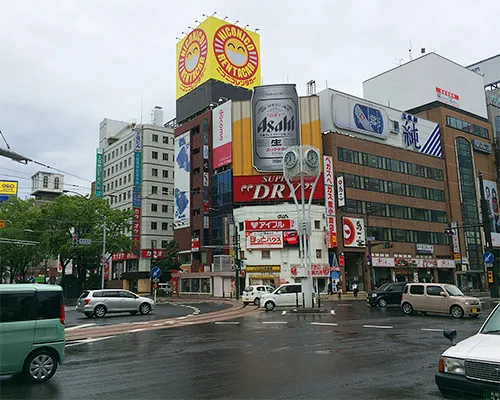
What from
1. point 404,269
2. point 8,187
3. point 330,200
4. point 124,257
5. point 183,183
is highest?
point 183,183

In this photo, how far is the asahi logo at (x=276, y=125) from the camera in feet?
186

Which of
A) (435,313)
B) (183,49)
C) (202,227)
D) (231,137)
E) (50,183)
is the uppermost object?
(183,49)

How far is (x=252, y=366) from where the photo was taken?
985 cm

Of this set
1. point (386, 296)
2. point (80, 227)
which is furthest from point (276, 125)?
point (386, 296)

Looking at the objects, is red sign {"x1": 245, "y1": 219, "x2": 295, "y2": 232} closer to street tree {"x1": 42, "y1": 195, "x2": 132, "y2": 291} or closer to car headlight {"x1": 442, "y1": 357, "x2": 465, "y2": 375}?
street tree {"x1": 42, "y1": 195, "x2": 132, "y2": 291}

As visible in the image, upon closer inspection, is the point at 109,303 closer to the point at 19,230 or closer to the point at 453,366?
the point at 453,366

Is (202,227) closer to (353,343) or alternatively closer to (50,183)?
(353,343)

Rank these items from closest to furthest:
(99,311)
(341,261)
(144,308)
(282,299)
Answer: (99,311), (144,308), (282,299), (341,261)

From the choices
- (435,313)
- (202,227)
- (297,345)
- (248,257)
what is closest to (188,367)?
(297,345)

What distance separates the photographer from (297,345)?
13062mm

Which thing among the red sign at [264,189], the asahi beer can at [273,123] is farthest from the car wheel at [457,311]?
the asahi beer can at [273,123]

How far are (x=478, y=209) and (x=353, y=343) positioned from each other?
68.8 m

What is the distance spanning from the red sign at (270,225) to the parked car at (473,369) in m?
45.7

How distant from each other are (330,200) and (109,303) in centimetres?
3450
